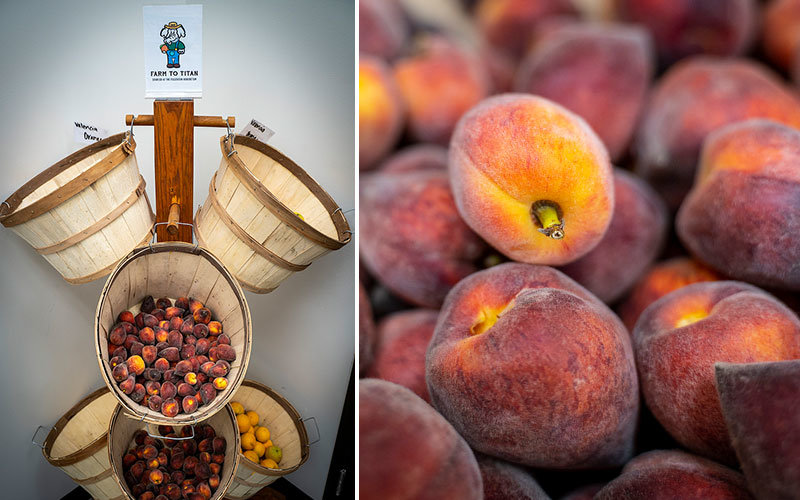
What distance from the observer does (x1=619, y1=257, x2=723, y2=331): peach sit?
673mm

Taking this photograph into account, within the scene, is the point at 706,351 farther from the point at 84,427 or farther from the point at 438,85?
the point at 84,427

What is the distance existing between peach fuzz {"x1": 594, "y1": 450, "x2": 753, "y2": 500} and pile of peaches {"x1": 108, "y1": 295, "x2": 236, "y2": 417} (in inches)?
35.0

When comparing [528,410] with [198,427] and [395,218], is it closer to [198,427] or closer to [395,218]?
[395,218]

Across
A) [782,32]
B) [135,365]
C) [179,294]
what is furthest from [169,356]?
[782,32]

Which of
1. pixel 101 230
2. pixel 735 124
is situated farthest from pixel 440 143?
pixel 101 230

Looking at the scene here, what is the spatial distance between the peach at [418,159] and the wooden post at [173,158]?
2.55 ft

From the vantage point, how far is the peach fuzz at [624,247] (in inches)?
27.1

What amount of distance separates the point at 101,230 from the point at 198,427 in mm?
648

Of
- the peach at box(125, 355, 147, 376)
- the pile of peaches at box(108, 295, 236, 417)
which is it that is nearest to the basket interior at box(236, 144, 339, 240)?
the pile of peaches at box(108, 295, 236, 417)

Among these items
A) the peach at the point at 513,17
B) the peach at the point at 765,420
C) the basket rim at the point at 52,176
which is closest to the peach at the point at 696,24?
the peach at the point at 513,17

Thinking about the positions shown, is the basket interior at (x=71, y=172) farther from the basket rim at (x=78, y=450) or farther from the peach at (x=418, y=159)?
the peach at (x=418, y=159)

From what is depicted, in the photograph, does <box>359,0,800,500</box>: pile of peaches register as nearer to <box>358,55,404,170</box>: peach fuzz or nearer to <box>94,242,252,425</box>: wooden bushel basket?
<box>358,55,404,170</box>: peach fuzz

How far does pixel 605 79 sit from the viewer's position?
723mm

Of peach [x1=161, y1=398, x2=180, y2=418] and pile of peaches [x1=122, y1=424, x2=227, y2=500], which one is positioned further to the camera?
pile of peaches [x1=122, y1=424, x2=227, y2=500]
